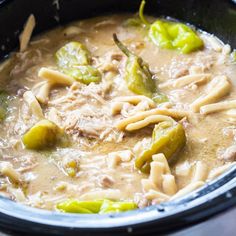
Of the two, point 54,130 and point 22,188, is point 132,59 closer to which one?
point 54,130

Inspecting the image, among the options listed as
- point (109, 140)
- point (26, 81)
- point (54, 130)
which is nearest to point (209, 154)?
point (109, 140)

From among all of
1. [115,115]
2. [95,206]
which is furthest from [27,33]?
[95,206]

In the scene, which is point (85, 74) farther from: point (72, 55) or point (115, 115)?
point (115, 115)

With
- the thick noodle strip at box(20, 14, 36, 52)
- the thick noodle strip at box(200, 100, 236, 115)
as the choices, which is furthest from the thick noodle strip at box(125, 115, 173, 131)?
the thick noodle strip at box(20, 14, 36, 52)

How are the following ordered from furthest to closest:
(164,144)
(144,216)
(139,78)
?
1. (139,78)
2. (164,144)
3. (144,216)

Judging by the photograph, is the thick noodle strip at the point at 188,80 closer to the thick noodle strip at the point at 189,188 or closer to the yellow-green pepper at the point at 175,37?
the yellow-green pepper at the point at 175,37

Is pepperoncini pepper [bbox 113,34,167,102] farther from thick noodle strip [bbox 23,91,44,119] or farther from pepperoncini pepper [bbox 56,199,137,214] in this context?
pepperoncini pepper [bbox 56,199,137,214]

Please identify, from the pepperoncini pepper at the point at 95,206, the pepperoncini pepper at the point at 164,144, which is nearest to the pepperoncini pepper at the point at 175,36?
the pepperoncini pepper at the point at 164,144
